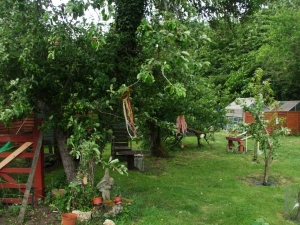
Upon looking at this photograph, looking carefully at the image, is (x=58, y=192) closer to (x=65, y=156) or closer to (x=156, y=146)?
(x=65, y=156)

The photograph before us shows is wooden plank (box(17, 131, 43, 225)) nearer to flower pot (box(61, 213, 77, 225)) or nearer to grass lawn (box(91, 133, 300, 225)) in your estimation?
flower pot (box(61, 213, 77, 225))

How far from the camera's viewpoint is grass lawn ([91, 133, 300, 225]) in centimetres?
527

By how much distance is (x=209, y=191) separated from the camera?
6965 millimetres

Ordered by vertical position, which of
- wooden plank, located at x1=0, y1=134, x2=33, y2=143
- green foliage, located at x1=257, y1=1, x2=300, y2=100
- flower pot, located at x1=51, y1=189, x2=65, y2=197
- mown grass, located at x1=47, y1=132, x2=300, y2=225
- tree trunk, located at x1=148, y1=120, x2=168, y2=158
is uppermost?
green foliage, located at x1=257, y1=1, x2=300, y2=100

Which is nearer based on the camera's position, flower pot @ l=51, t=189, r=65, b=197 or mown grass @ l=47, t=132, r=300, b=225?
mown grass @ l=47, t=132, r=300, b=225

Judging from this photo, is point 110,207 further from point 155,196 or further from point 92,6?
point 92,6

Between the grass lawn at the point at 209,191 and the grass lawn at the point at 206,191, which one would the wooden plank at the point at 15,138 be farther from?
the grass lawn at the point at 209,191

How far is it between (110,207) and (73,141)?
1.32m

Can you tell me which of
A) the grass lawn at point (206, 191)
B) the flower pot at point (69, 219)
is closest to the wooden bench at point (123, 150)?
the grass lawn at point (206, 191)

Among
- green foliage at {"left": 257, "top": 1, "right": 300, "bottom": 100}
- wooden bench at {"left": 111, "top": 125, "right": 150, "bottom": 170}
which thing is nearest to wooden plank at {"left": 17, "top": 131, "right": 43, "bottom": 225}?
wooden bench at {"left": 111, "top": 125, "right": 150, "bottom": 170}

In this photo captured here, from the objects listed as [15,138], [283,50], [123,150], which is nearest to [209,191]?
[123,150]

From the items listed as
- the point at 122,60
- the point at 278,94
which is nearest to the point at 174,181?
the point at 122,60

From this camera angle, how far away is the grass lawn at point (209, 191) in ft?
17.3

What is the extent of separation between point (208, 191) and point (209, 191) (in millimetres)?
23
